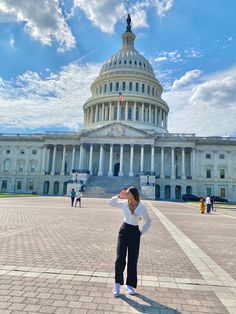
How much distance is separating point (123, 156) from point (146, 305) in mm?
66073

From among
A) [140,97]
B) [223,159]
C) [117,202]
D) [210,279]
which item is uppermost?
[140,97]

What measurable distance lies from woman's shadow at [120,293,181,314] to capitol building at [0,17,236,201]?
49195 millimetres

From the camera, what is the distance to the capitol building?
63812mm

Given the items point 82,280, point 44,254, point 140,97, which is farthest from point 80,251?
point 140,97

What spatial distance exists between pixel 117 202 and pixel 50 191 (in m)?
65.4

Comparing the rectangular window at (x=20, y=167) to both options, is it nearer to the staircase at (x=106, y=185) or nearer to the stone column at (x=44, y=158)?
the stone column at (x=44, y=158)

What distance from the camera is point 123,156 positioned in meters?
70.6

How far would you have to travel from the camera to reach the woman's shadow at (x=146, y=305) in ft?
14.1

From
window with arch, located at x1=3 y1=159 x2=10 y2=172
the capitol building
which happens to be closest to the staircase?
the capitol building

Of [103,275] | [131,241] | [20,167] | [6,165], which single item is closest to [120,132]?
[20,167]

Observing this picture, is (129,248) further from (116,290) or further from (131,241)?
(116,290)

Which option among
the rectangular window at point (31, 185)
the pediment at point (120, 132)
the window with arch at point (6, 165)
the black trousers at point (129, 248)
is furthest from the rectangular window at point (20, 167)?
the black trousers at point (129, 248)

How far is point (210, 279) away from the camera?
610 centimetres

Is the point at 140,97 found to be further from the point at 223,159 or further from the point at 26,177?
the point at 26,177
